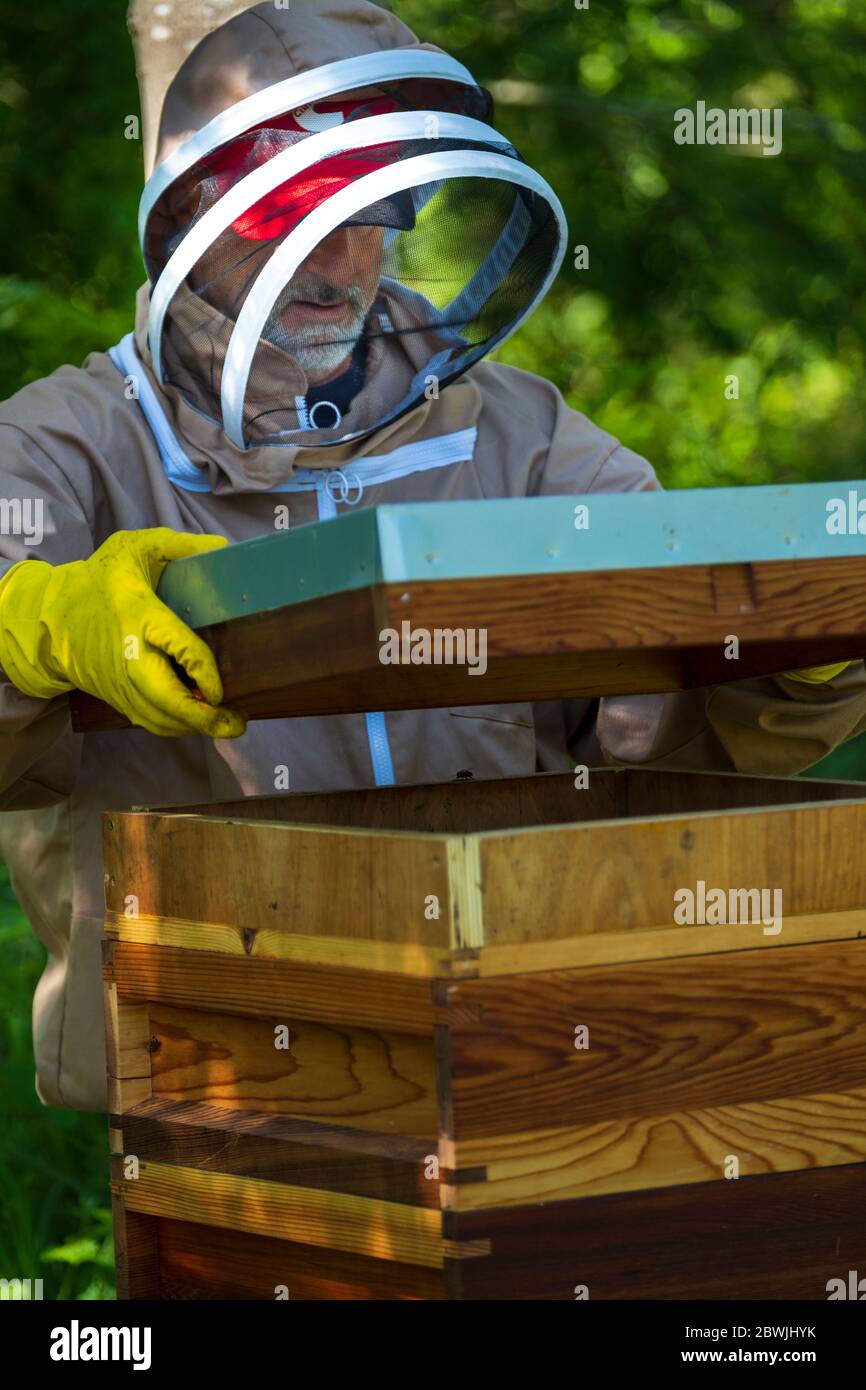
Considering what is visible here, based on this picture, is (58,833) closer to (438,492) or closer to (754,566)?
(438,492)

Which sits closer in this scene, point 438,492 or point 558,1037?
point 558,1037

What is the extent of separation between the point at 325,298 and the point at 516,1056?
1.37 m

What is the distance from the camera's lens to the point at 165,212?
2.52 meters

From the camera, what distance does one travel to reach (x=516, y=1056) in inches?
63.1

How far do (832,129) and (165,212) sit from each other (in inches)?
144

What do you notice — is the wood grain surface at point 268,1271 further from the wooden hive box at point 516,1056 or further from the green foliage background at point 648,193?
the green foliage background at point 648,193

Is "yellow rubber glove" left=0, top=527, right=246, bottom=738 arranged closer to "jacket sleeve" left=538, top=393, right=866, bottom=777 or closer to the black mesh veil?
the black mesh veil

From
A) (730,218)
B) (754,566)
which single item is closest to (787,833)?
(754,566)

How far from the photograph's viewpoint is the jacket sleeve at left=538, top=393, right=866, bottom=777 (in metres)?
2.32

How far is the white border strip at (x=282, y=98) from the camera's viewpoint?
92.9 inches

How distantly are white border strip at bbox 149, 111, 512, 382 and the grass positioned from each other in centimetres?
217

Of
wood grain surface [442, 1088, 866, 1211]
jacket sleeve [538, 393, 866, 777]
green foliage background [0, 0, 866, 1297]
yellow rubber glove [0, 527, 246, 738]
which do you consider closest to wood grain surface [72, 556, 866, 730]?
yellow rubber glove [0, 527, 246, 738]

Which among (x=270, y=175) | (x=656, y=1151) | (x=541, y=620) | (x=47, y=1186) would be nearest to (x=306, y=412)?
(x=270, y=175)

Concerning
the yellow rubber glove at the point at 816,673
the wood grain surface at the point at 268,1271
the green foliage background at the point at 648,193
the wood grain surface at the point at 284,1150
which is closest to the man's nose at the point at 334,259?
the yellow rubber glove at the point at 816,673
